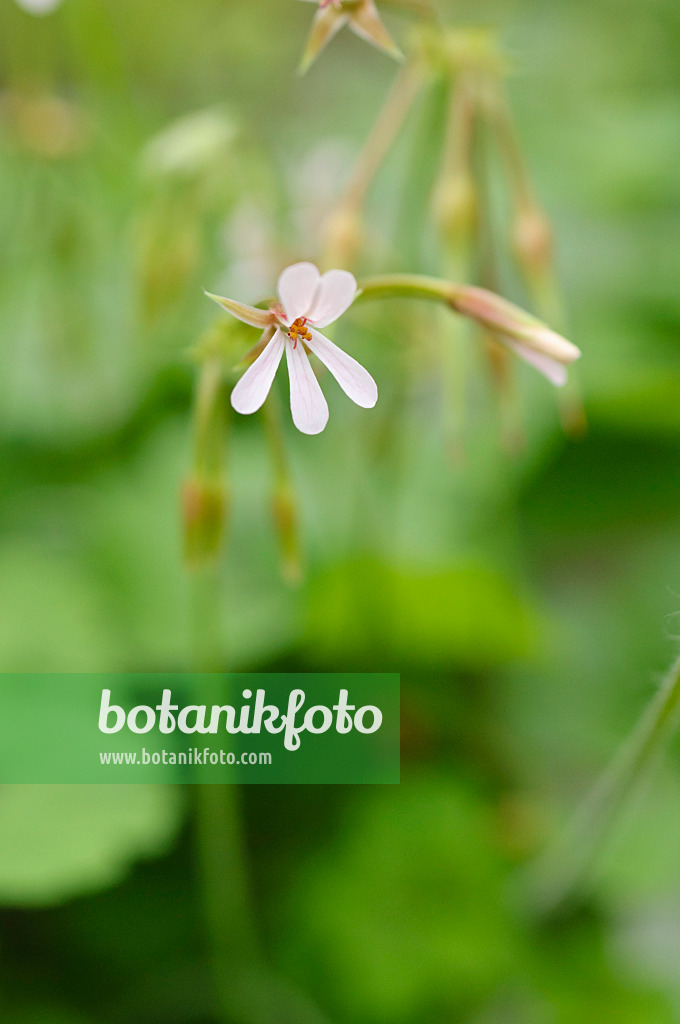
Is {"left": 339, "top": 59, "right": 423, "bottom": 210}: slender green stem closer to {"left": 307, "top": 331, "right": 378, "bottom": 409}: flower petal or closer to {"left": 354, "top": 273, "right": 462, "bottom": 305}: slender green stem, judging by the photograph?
{"left": 354, "top": 273, "right": 462, "bottom": 305}: slender green stem

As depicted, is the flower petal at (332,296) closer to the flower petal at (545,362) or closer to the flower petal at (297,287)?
the flower petal at (297,287)

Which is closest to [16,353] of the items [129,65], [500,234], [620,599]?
[500,234]

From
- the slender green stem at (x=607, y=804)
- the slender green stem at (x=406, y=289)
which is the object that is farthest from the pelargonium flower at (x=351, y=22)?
the slender green stem at (x=607, y=804)

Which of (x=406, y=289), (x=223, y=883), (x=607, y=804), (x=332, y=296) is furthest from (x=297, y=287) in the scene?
(x=223, y=883)

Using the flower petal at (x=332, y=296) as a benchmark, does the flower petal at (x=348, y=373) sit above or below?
below

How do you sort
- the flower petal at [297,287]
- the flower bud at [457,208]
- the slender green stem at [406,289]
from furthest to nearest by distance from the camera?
the flower bud at [457,208], the slender green stem at [406,289], the flower petal at [297,287]

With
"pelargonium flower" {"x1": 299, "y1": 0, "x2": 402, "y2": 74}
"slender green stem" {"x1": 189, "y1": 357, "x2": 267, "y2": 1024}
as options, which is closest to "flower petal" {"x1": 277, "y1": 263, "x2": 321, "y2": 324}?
"pelargonium flower" {"x1": 299, "y1": 0, "x2": 402, "y2": 74}

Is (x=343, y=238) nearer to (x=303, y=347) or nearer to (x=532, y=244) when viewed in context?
(x=532, y=244)
